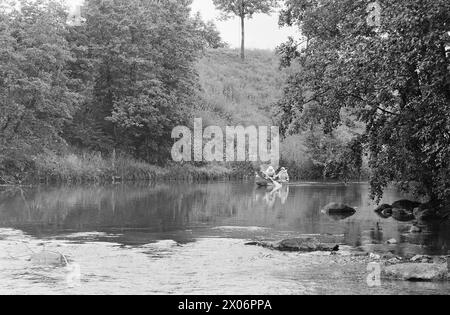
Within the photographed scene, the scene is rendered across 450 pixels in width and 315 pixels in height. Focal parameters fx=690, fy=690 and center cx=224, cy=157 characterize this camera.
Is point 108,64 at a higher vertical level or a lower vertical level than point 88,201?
higher

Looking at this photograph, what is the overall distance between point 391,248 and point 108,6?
3946 cm

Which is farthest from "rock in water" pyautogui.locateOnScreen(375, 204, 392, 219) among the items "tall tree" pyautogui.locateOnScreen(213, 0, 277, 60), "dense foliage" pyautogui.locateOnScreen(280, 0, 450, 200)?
"tall tree" pyautogui.locateOnScreen(213, 0, 277, 60)

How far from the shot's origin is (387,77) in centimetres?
1808

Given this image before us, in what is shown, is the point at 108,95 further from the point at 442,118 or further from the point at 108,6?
the point at 442,118

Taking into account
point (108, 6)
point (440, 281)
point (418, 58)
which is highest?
point (108, 6)

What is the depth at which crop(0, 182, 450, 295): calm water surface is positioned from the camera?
13.6 meters

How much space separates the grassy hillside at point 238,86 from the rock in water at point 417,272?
47.8m

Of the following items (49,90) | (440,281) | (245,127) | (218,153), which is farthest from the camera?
(245,127)

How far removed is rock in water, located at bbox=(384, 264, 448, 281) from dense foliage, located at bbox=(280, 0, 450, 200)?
11.8 feet

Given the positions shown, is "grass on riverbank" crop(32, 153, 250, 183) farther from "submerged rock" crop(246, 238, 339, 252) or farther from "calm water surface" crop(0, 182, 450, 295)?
"submerged rock" crop(246, 238, 339, 252)

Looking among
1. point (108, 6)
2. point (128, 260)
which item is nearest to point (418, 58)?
point (128, 260)

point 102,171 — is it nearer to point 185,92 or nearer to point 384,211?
point 185,92

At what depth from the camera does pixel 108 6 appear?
53.5 meters

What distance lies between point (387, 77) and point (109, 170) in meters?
35.5
